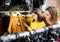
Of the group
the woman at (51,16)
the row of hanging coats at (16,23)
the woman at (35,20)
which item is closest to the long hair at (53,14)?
the woman at (51,16)

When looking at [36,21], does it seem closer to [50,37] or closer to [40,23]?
[40,23]

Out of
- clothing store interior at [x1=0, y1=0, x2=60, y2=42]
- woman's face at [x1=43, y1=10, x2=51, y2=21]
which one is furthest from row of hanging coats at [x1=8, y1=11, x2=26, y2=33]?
woman's face at [x1=43, y1=10, x2=51, y2=21]

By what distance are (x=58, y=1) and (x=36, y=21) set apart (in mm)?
281

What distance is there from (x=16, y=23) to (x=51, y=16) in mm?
331

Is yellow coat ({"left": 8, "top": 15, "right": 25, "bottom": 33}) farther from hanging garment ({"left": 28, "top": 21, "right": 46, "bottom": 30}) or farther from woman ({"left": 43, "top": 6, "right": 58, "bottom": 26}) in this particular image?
woman ({"left": 43, "top": 6, "right": 58, "bottom": 26})

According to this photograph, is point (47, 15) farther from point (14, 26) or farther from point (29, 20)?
point (14, 26)

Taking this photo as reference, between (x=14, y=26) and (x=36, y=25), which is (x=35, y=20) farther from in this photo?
(x=14, y=26)

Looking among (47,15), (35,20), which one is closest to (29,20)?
(35,20)

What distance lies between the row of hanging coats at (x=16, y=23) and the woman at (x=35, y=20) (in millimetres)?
42

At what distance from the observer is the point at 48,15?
1.16 meters

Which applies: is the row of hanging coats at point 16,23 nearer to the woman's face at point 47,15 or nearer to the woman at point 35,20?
the woman at point 35,20

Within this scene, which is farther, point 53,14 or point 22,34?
point 53,14

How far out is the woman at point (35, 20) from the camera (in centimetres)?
104

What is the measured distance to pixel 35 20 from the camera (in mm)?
1080
